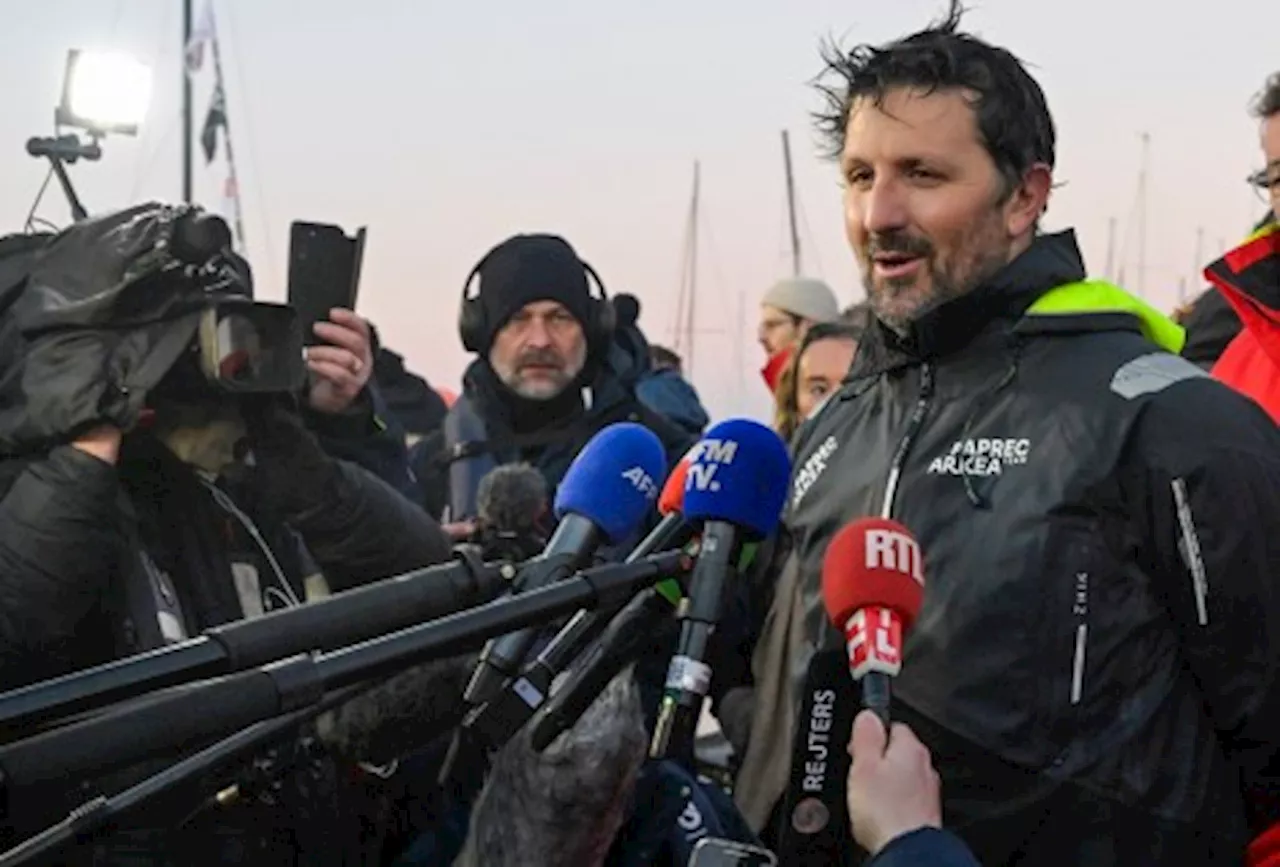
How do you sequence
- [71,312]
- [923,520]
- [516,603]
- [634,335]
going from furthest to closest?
[634,335], [71,312], [923,520], [516,603]

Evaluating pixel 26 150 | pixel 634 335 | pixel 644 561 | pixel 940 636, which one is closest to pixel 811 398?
pixel 634 335

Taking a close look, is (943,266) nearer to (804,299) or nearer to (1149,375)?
(1149,375)

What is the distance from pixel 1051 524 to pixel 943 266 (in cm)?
37

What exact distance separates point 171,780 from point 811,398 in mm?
3076

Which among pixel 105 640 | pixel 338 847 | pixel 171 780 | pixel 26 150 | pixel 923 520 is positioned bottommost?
pixel 338 847

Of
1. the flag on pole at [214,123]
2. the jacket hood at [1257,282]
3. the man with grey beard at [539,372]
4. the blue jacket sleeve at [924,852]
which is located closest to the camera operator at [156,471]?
the blue jacket sleeve at [924,852]

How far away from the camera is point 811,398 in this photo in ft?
14.6

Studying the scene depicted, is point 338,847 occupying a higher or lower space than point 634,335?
lower

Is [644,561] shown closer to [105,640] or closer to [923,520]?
[923,520]

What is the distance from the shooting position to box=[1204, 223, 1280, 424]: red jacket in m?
→ 3.05

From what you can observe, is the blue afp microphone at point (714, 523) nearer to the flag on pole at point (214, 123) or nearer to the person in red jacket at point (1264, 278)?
the person in red jacket at point (1264, 278)

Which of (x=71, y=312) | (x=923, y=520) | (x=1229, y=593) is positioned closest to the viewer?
(x=1229, y=593)

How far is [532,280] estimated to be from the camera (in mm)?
4137

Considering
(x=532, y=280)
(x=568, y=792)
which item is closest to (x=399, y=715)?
(x=568, y=792)
